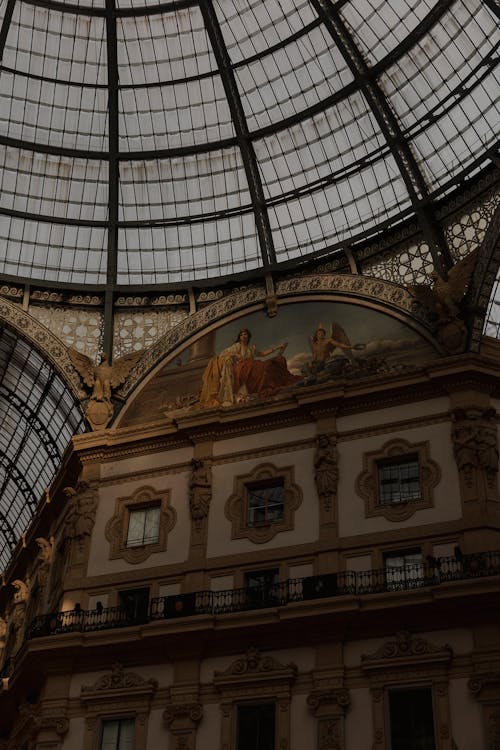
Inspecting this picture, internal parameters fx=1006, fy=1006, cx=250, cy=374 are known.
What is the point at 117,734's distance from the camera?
29906 mm

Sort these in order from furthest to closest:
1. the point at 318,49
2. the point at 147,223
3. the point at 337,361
A: the point at 147,223 → the point at 318,49 → the point at 337,361

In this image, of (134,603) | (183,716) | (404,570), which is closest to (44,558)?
(134,603)

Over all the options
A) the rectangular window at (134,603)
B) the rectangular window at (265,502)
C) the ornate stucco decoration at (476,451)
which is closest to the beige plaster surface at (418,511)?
the ornate stucco decoration at (476,451)

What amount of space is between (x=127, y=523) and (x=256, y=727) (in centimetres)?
869

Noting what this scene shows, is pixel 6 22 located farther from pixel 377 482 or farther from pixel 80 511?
pixel 377 482

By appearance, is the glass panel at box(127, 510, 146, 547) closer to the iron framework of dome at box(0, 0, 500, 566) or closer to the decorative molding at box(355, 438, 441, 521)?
the iron framework of dome at box(0, 0, 500, 566)

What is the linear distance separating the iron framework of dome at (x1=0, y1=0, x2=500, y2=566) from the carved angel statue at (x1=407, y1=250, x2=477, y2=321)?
80cm

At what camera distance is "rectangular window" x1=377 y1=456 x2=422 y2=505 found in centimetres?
3094

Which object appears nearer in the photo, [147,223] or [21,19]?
[21,19]

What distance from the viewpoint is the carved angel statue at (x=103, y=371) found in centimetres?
3769

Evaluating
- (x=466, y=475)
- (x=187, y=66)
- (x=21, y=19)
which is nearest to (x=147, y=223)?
(x=187, y=66)

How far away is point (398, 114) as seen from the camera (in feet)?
119

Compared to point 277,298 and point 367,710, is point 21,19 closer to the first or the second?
point 277,298

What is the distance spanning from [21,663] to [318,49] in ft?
78.5
